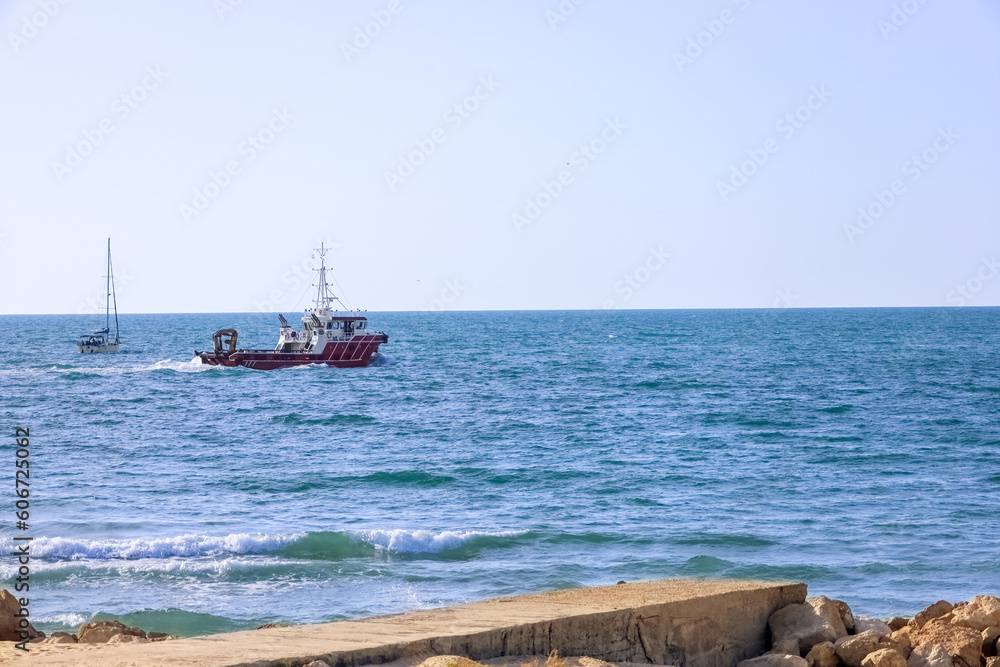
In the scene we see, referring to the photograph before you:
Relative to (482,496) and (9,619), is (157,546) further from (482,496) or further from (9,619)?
(482,496)

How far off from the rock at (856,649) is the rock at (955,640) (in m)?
0.45

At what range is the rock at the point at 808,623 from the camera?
290 inches

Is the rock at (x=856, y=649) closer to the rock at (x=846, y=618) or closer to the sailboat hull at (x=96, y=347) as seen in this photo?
the rock at (x=846, y=618)

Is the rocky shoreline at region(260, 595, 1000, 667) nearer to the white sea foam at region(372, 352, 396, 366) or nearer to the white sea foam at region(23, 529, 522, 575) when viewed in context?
the white sea foam at region(23, 529, 522, 575)

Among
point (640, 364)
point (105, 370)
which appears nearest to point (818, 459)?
point (640, 364)

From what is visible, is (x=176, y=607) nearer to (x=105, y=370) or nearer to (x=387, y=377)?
(x=387, y=377)

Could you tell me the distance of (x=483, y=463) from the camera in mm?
22125

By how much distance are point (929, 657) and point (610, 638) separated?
243cm

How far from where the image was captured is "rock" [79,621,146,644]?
749 cm

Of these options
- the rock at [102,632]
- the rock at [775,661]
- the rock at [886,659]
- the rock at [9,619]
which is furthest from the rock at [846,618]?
the rock at [9,619]

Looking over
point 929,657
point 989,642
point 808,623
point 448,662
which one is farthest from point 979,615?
point 448,662

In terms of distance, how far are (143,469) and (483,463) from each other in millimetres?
7565

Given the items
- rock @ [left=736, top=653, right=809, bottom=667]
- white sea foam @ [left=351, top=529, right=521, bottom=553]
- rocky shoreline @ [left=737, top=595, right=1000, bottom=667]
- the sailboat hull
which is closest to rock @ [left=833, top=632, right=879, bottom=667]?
rocky shoreline @ [left=737, top=595, right=1000, bottom=667]

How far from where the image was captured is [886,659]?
6957 millimetres
